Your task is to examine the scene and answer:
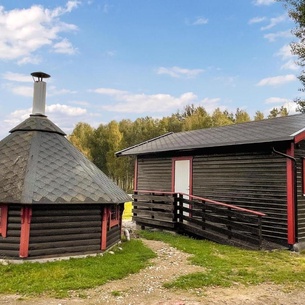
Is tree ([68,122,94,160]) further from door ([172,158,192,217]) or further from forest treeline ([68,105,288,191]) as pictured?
door ([172,158,192,217])

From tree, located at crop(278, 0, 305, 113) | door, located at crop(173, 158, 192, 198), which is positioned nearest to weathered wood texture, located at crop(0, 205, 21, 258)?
door, located at crop(173, 158, 192, 198)

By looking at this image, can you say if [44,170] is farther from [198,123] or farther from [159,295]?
[198,123]

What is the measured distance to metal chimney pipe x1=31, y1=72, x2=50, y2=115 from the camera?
30.3 feet

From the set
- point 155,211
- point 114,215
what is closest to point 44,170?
point 114,215

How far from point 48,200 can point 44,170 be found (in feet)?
3.16

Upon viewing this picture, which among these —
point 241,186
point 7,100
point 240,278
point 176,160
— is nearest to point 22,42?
point 7,100

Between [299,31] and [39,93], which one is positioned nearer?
[39,93]

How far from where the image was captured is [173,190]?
1297 cm

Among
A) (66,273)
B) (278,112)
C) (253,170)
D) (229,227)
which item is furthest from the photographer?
(278,112)

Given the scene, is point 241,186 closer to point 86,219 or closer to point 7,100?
point 86,219

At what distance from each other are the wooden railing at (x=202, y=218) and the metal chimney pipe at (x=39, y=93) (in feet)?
16.8

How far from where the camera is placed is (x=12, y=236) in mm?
6961

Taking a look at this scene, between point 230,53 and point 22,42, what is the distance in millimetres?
13446

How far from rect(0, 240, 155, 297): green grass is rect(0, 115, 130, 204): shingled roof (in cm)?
130
